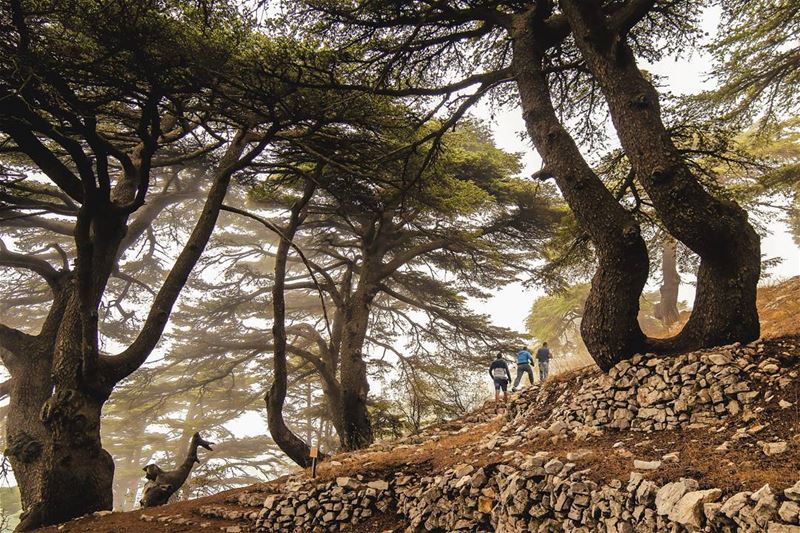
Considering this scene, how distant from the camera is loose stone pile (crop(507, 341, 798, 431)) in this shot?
395 cm

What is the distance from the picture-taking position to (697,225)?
4.64 metres

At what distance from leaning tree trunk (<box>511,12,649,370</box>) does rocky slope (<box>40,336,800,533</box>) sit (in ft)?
1.17

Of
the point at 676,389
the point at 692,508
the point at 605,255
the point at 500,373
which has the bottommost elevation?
the point at 692,508

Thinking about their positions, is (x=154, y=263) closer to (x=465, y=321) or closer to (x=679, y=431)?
(x=465, y=321)

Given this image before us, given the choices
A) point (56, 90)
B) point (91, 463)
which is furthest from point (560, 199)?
point (91, 463)

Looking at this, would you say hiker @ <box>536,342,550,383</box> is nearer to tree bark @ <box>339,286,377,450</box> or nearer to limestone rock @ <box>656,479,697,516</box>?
tree bark @ <box>339,286,377,450</box>

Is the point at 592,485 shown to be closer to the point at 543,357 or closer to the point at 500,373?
the point at 500,373

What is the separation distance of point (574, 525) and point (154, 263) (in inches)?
617

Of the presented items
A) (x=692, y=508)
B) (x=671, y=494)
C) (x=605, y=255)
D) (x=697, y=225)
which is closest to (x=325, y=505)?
(x=671, y=494)

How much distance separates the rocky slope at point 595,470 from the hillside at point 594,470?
0.5 inches

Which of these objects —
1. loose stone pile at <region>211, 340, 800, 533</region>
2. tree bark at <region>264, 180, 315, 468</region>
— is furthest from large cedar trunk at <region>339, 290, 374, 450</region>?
loose stone pile at <region>211, 340, 800, 533</region>

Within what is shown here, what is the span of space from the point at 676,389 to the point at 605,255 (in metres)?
1.74

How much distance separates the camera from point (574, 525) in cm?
341

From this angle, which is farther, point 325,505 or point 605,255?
point 325,505
